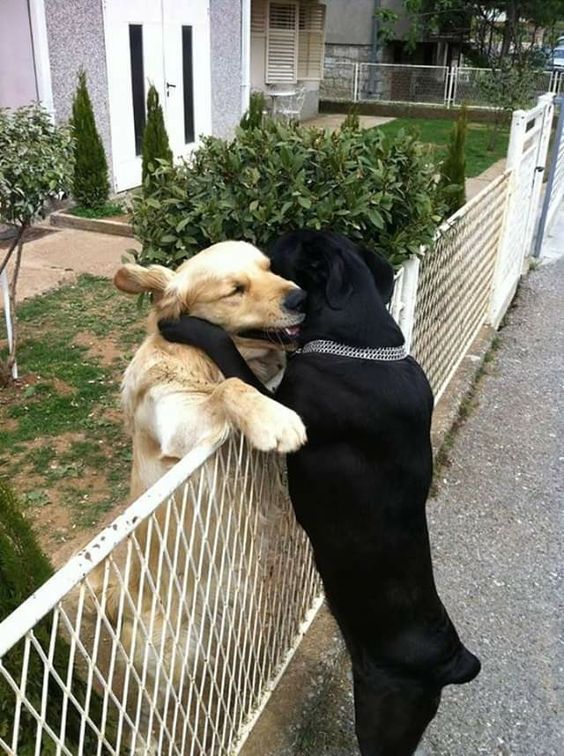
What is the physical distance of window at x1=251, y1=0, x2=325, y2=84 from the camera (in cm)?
2031

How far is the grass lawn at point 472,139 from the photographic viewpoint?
15.5 m

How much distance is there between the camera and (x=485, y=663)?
10.2ft

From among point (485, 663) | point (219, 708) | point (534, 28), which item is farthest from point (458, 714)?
point (534, 28)

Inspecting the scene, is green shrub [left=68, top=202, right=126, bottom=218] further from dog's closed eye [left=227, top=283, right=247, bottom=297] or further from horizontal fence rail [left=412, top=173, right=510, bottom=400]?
dog's closed eye [left=227, top=283, right=247, bottom=297]

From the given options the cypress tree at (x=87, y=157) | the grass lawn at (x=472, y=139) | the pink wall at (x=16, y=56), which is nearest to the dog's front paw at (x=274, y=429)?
the cypress tree at (x=87, y=157)

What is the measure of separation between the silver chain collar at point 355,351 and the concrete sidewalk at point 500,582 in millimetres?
1469

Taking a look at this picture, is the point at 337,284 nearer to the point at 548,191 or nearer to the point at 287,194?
the point at 287,194

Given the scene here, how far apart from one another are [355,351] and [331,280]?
24cm

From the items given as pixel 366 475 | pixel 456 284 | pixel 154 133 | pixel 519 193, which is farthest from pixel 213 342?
pixel 154 133

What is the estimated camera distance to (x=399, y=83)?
2464 cm

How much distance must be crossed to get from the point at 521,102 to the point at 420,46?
12176 mm

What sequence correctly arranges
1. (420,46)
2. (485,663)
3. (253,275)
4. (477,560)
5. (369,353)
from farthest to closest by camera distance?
(420,46), (477,560), (485,663), (253,275), (369,353)

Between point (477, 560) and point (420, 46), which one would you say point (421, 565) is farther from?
point (420, 46)

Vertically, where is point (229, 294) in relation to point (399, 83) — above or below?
above
